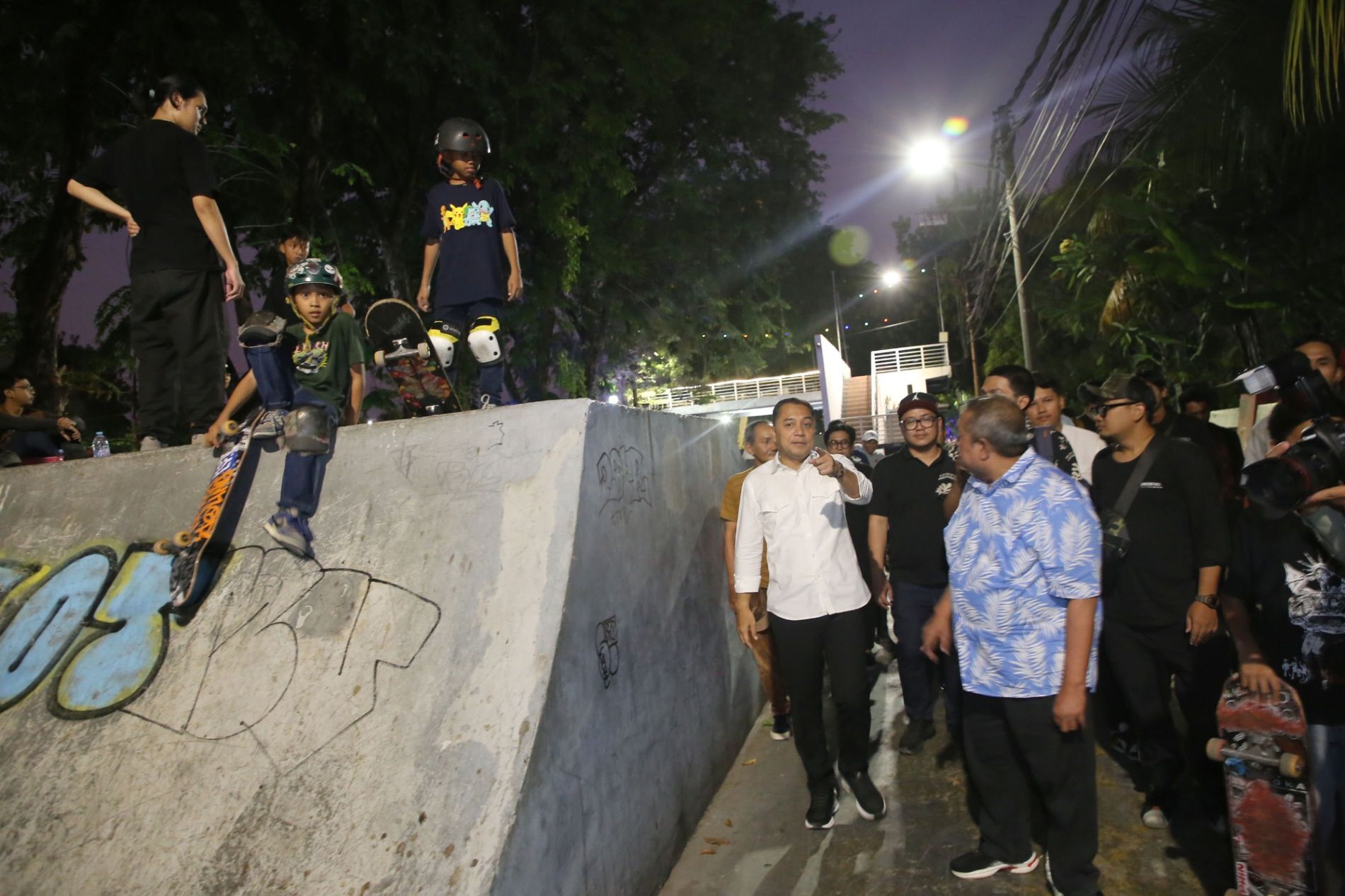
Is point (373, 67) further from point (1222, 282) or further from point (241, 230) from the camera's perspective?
point (1222, 282)

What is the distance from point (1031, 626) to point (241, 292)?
3.98 m

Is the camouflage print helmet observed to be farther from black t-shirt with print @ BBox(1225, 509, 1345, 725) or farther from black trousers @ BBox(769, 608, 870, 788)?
black t-shirt with print @ BBox(1225, 509, 1345, 725)

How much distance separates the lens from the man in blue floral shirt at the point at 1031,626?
2910mm

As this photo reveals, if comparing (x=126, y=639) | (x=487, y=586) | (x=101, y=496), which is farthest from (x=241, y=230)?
(x=487, y=586)

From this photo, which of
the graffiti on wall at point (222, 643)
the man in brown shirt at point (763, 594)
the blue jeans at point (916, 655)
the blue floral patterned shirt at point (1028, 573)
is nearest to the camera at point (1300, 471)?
the blue floral patterned shirt at point (1028, 573)

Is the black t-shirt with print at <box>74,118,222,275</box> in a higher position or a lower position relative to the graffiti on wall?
higher

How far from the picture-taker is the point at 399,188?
13.8 meters

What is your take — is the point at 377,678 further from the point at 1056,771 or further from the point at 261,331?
the point at 1056,771

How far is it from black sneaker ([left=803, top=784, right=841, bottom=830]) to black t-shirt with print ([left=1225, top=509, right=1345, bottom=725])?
190cm

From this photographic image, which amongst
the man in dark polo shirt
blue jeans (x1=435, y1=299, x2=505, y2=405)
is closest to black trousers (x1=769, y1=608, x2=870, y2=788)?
the man in dark polo shirt

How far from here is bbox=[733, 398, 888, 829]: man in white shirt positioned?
377 cm

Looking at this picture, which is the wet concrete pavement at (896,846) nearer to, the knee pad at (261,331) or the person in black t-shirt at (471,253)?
the person in black t-shirt at (471,253)

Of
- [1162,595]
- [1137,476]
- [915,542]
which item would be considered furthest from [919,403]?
[1162,595]

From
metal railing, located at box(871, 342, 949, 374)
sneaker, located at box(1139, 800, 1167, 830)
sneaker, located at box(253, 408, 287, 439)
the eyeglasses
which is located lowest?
sneaker, located at box(1139, 800, 1167, 830)
